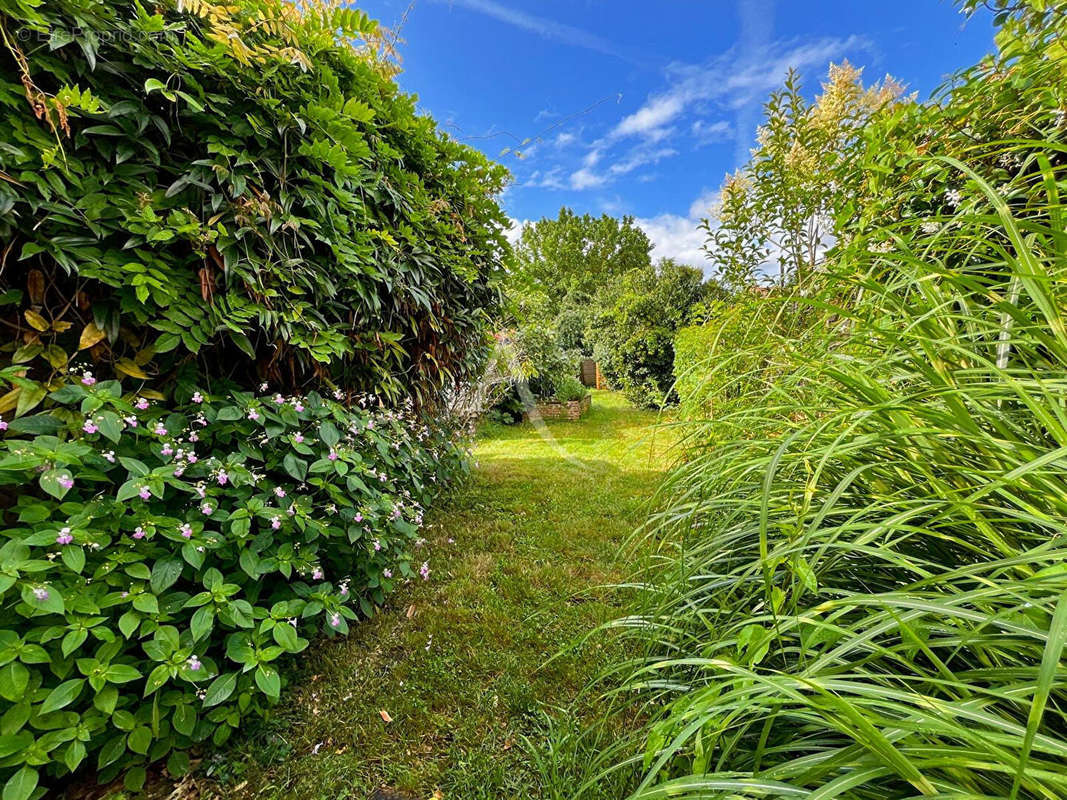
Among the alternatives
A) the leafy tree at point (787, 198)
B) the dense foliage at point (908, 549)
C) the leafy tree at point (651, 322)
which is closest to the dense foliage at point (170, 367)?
the dense foliage at point (908, 549)

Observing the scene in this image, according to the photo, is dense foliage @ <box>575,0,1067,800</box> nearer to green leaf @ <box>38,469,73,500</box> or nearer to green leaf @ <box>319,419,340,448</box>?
green leaf @ <box>319,419,340,448</box>

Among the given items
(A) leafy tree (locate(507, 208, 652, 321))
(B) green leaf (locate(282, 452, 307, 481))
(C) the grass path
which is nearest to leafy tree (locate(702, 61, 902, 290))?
(C) the grass path

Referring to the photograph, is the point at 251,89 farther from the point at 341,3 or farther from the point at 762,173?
the point at 762,173

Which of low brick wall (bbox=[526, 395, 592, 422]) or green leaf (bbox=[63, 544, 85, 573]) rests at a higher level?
green leaf (bbox=[63, 544, 85, 573])

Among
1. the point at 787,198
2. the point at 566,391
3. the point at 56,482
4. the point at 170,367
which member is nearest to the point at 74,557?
A: the point at 56,482

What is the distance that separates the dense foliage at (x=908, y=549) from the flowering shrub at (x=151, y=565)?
104 centimetres

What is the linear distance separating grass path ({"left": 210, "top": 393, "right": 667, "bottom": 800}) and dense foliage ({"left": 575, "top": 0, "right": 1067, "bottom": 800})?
34 centimetres

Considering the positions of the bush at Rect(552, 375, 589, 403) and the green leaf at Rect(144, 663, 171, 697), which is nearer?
the green leaf at Rect(144, 663, 171, 697)

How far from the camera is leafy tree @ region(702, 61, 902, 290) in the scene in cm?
199

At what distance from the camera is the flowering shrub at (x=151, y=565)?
85 centimetres

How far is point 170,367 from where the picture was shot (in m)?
1.30

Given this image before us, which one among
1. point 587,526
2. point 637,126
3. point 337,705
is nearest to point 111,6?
point 337,705

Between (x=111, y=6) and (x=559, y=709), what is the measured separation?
2399mm

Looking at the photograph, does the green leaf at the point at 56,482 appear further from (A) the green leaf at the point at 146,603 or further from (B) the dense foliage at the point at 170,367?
(A) the green leaf at the point at 146,603
